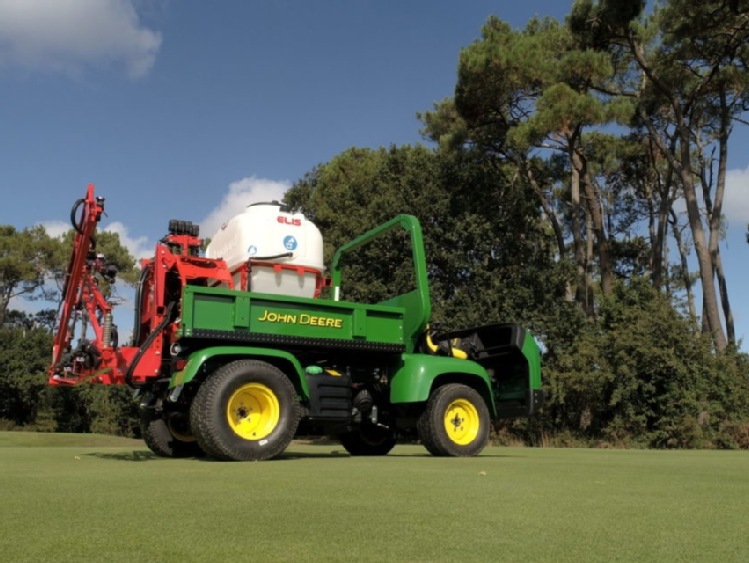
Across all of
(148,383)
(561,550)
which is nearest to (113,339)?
(148,383)

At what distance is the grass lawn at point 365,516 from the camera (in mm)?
2875

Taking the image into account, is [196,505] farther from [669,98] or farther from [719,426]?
[669,98]

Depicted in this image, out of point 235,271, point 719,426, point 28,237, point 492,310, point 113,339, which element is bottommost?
point 719,426

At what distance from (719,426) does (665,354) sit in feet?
8.02

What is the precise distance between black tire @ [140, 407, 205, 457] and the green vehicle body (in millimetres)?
1560

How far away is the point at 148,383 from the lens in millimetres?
8391

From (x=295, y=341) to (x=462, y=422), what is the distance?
2.58m

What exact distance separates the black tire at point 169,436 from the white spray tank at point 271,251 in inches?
79.8

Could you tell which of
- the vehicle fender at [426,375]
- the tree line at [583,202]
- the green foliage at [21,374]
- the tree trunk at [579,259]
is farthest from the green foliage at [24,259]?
the vehicle fender at [426,375]

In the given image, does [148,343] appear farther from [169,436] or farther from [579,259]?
[579,259]

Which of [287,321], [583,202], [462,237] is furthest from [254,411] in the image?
[583,202]

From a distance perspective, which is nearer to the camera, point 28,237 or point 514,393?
point 514,393

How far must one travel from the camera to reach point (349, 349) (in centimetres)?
830

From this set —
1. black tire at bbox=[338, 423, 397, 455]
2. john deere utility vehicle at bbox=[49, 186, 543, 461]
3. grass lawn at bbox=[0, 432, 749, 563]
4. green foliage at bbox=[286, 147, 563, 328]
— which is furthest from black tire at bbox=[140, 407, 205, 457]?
green foliage at bbox=[286, 147, 563, 328]
